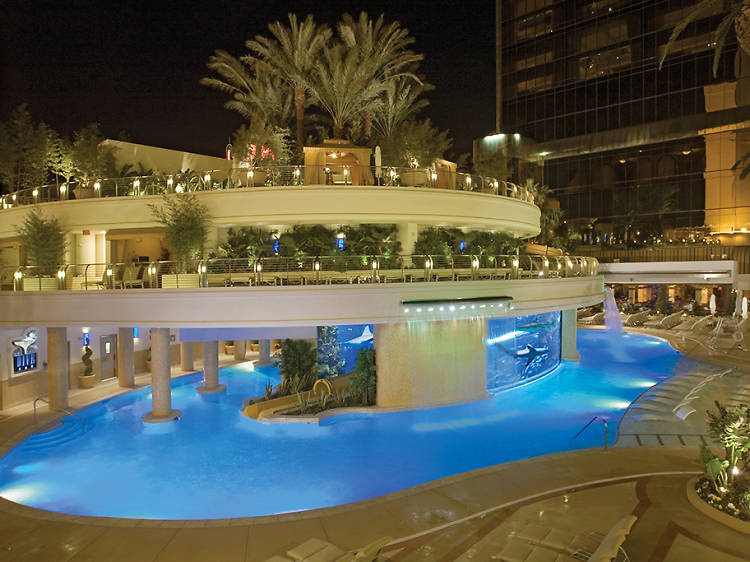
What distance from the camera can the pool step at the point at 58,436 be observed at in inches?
630

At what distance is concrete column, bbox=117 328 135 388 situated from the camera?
2275cm

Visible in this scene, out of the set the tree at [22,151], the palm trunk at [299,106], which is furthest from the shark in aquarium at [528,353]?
the tree at [22,151]

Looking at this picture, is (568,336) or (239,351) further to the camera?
(239,351)

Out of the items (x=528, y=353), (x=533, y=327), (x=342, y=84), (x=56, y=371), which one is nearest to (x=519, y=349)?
(x=528, y=353)

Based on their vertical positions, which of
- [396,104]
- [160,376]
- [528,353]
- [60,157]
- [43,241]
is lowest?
[528,353]

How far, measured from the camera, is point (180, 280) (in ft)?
58.3

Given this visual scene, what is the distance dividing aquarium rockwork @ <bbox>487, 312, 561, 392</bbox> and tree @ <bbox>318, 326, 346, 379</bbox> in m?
6.09

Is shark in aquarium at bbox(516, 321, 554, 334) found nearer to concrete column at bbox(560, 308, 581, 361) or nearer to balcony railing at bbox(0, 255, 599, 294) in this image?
concrete column at bbox(560, 308, 581, 361)

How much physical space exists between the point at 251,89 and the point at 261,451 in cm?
2540

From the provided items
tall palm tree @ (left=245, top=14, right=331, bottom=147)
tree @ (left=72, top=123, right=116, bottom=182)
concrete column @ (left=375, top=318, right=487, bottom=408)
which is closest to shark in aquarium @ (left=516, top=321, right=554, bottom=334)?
concrete column @ (left=375, top=318, right=487, bottom=408)

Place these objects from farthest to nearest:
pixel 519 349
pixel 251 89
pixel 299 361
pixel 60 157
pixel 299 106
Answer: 1. pixel 251 89
2. pixel 299 106
3. pixel 60 157
4. pixel 519 349
5. pixel 299 361

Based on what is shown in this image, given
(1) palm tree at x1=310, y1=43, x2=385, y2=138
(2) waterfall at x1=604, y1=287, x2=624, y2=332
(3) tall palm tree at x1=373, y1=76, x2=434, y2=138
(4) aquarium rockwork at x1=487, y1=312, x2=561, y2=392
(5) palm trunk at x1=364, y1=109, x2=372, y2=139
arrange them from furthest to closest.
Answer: (2) waterfall at x1=604, y1=287, x2=624, y2=332, (3) tall palm tree at x1=373, y1=76, x2=434, y2=138, (5) palm trunk at x1=364, y1=109, x2=372, y2=139, (1) palm tree at x1=310, y1=43, x2=385, y2=138, (4) aquarium rockwork at x1=487, y1=312, x2=561, y2=392

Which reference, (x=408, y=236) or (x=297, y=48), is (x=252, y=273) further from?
(x=297, y=48)

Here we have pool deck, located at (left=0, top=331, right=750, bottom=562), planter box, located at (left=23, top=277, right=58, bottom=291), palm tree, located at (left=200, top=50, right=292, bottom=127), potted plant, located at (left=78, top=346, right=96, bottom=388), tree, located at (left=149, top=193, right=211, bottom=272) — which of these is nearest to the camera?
pool deck, located at (left=0, top=331, right=750, bottom=562)
